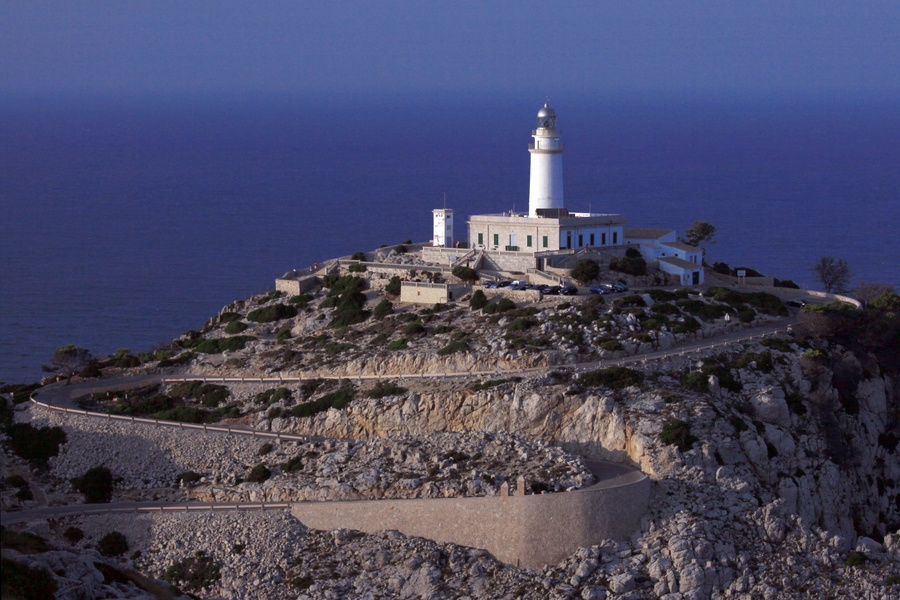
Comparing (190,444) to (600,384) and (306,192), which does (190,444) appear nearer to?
(600,384)

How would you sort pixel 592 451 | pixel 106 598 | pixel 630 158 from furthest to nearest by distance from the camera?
pixel 630 158
pixel 592 451
pixel 106 598

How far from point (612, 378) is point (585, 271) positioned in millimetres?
12011

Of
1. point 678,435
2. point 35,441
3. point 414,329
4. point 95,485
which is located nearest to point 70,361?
point 35,441

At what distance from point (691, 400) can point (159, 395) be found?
20.6m

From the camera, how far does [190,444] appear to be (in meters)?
53.4

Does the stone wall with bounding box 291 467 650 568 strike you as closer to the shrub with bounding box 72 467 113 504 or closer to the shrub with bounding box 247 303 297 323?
the shrub with bounding box 72 467 113 504

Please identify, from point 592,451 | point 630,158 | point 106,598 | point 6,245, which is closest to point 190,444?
point 592,451

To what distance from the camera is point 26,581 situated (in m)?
32.0

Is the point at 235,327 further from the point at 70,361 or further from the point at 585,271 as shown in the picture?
the point at 585,271

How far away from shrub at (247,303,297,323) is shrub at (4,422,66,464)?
1277 centimetres

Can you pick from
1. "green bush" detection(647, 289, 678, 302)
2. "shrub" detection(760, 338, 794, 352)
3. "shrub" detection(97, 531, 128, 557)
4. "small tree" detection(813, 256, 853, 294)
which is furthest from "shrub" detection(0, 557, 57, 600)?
"small tree" detection(813, 256, 853, 294)

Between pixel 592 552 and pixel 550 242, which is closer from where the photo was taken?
pixel 592 552

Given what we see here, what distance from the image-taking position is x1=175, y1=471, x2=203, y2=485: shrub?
51.6 m

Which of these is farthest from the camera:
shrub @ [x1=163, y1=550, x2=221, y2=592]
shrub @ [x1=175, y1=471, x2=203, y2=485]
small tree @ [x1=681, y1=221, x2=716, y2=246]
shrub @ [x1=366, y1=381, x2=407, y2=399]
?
small tree @ [x1=681, y1=221, x2=716, y2=246]
